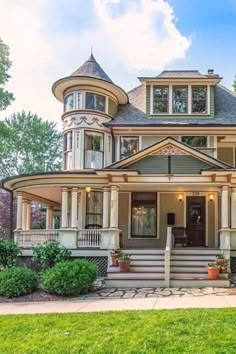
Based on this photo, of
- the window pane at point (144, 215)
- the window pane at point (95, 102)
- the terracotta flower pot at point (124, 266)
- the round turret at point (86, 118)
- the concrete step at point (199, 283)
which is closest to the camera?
the concrete step at point (199, 283)

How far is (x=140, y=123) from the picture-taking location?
17203mm

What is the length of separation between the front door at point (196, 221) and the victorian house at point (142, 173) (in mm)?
41

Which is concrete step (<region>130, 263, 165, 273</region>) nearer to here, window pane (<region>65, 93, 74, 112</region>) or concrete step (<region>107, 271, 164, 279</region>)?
concrete step (<region>107, 271, 164, 279</region>)

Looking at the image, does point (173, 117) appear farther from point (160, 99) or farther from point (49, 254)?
point (49, 254)

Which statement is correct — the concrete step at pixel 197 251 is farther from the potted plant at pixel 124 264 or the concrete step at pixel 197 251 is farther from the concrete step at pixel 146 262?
the potted plant at pixel 124 264

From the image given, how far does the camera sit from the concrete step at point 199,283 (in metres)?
12.0

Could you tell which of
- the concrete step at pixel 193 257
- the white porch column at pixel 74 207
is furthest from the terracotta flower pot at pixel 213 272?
the white porch column at pixel 74 207

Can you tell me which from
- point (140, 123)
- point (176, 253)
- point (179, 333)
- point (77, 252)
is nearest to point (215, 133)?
point (140, 123)

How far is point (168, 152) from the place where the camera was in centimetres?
1478

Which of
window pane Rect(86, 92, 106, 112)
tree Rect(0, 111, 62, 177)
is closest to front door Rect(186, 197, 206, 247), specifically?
window pane Rect(86, 92, 106, 112)

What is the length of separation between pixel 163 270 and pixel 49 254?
365 cm

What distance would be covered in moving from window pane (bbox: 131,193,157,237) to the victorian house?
A: 1.6 inches

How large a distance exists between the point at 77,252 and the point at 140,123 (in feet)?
19.7

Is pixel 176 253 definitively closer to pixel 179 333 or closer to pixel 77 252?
pixel 77 252
